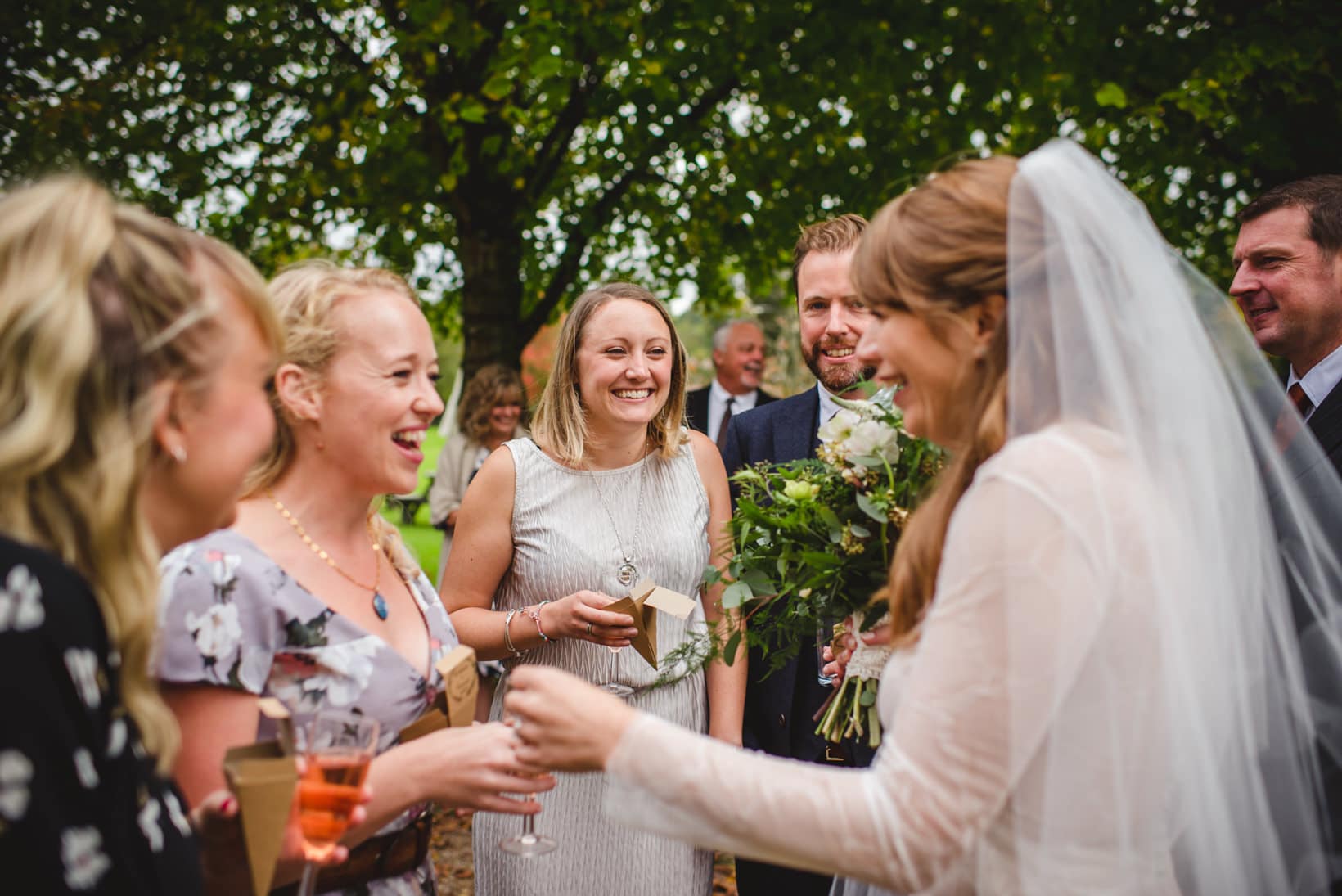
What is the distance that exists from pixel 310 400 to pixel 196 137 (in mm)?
8153

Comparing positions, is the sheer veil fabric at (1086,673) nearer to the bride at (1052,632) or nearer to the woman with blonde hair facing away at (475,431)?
the bride at (1052,632)

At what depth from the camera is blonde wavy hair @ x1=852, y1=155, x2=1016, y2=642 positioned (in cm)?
188

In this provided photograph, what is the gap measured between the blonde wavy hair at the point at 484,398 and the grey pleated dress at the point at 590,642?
14.4 ft

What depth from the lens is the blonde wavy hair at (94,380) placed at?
1334 millimetres

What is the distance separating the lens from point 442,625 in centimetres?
259

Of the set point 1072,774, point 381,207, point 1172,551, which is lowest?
point 1072,774

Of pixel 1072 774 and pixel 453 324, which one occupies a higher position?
pixel 453 324

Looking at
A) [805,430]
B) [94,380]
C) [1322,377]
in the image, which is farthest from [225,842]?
[1322,377]

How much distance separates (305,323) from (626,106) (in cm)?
686

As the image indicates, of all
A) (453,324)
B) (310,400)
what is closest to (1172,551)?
(310,400)

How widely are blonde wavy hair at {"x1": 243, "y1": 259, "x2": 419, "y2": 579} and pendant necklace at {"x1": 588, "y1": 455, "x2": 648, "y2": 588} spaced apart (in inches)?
44.3

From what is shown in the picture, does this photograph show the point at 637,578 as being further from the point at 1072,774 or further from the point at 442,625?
the point at 1072,774

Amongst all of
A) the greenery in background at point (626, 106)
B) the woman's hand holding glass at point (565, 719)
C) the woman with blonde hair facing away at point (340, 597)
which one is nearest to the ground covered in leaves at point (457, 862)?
the greenery in background at point (626, 106)

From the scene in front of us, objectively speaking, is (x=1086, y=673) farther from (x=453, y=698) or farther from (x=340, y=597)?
(x=340, y=597)
